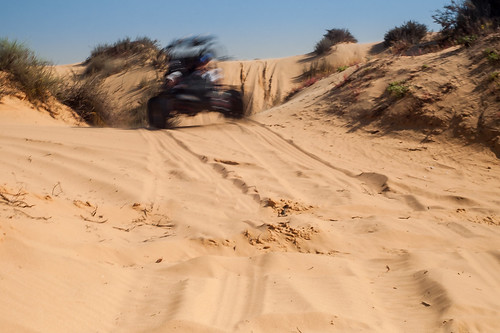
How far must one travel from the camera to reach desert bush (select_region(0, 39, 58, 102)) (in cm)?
982

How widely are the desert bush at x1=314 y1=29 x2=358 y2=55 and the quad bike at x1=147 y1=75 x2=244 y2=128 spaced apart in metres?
13.3

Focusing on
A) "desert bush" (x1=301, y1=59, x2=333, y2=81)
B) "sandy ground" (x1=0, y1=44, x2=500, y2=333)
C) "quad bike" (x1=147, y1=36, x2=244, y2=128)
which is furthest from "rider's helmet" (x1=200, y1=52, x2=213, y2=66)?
"desert bush" (x1=301, y1=59, x2=333, y2=81)

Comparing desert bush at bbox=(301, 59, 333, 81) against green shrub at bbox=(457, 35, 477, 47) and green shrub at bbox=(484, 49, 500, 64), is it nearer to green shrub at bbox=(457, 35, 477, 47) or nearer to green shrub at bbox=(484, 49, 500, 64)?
green shrub at bbox=(457, 35, 477, 47)

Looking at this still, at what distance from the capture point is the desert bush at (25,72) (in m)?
9.82

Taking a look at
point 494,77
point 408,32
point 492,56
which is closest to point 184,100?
point 494,77

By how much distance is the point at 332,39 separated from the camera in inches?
935

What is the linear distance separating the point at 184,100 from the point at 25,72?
3.40 metres

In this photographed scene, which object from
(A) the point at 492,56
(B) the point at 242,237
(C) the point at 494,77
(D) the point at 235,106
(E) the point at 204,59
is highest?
(E) the point at 204,59

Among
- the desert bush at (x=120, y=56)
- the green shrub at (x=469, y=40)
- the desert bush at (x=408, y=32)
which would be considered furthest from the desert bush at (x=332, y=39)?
the green shrub at (x=469, y=40)

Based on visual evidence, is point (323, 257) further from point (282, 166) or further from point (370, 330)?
point (282, 166)

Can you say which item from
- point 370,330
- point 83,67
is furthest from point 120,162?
point 83,67

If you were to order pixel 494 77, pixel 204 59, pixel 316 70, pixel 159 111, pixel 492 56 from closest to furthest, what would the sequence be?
pixel 494 77
pixel 492 56
pixel 159 111
pixel 204 59
pixel 316 70

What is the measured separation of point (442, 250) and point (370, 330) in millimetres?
1621

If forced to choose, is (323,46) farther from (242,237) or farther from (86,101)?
(242,237)
